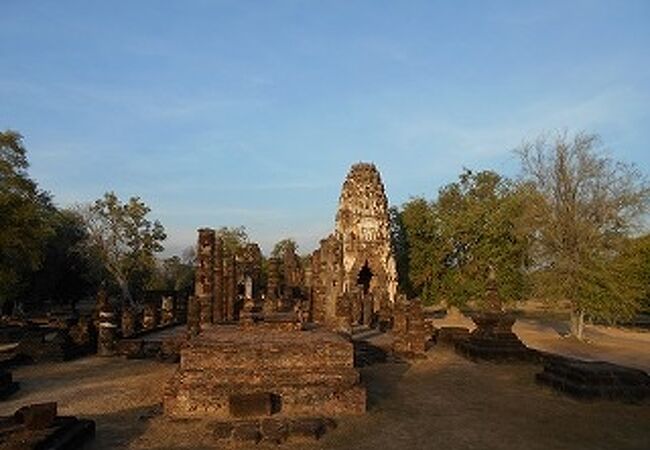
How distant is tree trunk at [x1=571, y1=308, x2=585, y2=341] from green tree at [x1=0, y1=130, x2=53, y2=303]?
84.4ft

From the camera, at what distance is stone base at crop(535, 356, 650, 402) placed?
1187 centimetres

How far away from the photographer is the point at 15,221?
2661cm

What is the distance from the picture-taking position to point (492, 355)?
17266 mm

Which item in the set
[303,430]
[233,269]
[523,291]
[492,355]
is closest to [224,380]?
[303,430]

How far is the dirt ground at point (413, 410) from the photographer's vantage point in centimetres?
873

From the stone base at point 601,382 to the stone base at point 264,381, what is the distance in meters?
4.79

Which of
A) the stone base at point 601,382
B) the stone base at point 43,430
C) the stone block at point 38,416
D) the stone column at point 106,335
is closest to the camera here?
the stone base at point 43,430

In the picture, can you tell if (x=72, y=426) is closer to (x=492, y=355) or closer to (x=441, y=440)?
(x=441, y=440)

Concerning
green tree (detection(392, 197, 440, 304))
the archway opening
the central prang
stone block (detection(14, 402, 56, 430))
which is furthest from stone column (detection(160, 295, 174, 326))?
stone block (detection(14, 402, 56, 430))

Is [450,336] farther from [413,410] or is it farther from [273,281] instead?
[413,410]

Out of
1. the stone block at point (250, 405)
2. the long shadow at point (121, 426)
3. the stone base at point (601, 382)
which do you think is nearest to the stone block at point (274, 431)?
the stone block at point (250, 405)

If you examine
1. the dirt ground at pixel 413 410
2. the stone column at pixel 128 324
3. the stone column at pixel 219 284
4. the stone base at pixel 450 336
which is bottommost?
the dirt ground at pixel 413 410

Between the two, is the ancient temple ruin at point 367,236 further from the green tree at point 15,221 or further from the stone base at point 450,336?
the green tree at point 15,221

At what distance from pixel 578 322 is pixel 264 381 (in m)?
20.8
